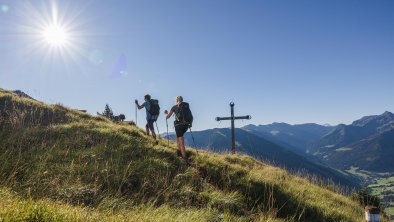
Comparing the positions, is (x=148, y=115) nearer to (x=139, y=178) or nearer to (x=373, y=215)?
(x=139, y=178)

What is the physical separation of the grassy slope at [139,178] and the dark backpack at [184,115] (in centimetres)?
165

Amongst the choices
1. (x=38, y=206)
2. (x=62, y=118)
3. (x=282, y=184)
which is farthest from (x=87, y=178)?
(x=62, y=118)

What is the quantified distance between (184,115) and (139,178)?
4644mm

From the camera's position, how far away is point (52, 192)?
7.92 metres

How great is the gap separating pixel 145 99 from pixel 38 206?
16.3 metres

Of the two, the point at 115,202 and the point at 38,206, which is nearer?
the point at 38,206

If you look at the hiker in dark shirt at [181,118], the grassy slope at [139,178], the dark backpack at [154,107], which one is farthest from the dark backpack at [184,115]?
the dark backpack at [154,107]

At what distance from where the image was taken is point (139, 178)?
12055mm

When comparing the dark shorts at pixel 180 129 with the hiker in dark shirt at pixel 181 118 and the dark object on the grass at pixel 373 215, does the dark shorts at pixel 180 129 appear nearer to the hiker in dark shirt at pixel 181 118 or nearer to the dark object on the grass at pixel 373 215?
the hiker in dark shirt at pixel 181 118

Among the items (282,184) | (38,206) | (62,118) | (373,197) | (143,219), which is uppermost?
(62,118)

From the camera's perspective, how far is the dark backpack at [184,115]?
1592 cm

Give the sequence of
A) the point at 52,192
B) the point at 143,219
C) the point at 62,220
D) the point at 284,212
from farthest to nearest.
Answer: the point at 284,212, the point at 52,192, the point at 143,219, the point at 62,220

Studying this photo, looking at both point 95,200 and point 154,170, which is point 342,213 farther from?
point 95,200

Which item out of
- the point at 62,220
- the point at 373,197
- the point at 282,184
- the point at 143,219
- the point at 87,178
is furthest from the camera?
the point at 373,197
